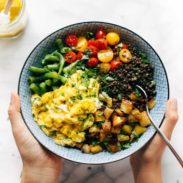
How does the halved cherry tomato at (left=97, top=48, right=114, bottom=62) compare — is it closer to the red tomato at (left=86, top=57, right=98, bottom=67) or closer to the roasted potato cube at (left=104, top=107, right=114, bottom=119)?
the red tomato at (left=86, top=57, right=98, bottom=67)

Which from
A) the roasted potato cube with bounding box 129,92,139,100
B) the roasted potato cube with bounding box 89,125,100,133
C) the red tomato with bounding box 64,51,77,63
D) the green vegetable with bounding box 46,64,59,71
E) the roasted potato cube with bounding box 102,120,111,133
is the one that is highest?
the red tomato with bounding box 64,51,77,63

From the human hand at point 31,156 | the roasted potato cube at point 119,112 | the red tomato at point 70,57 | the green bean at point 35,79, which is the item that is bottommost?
the human hand at point 31,156

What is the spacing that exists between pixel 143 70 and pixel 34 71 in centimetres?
43

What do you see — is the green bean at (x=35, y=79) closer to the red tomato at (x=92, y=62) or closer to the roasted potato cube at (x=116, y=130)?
the red tomato at (x=92, y=62)

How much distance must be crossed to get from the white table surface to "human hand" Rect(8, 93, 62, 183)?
0.37ft

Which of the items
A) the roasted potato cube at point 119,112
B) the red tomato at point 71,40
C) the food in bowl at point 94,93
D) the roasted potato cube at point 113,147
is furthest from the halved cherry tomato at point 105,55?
the roasted potato cube at point 113,147

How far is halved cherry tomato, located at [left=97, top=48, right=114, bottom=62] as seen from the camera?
180 centimetres

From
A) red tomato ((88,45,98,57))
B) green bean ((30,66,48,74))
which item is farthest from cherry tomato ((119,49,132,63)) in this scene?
green bean ((30,66,48,74))

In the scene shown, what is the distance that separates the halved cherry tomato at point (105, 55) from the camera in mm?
1798

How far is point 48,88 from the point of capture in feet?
6.00

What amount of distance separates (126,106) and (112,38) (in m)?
0.29

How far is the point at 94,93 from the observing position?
69.6 inches

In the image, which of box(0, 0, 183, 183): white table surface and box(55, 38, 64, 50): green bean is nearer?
box(55, 38, 64, 50): green bean

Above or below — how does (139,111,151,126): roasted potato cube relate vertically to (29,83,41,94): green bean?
above
